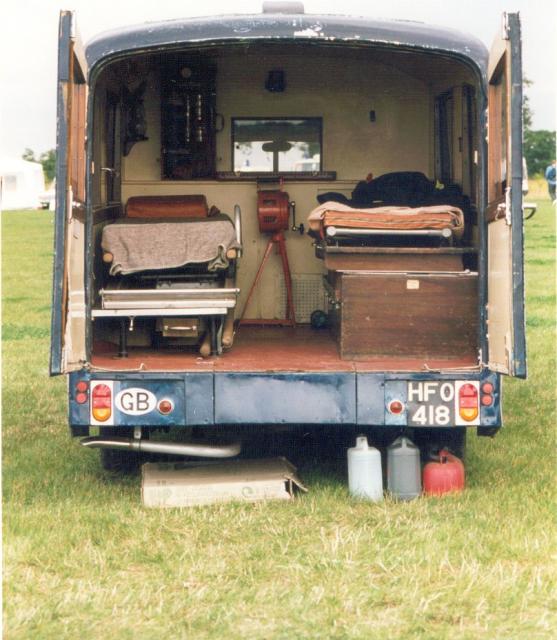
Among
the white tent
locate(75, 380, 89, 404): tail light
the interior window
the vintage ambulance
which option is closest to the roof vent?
the vintage ambulance

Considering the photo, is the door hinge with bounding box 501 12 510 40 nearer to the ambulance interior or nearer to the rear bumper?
the ambulance interior

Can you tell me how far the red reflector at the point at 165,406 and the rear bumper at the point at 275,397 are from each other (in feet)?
0.07

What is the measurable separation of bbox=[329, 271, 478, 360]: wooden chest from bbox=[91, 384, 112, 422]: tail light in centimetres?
135

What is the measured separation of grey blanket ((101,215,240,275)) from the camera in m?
7.43

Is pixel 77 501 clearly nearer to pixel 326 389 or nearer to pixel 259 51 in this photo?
pixel 326 389

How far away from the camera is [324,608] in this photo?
4.82 meters

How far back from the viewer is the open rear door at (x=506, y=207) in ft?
19.8

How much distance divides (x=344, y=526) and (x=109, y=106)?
362 cm

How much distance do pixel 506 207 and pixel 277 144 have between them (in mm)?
3525

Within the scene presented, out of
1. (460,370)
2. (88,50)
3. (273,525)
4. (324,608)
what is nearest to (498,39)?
(460,370)

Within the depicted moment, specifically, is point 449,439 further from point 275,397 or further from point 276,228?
point 276,228

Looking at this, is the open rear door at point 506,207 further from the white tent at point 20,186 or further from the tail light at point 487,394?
the white tent at point 20,186

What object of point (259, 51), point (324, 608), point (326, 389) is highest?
point (259, 51)

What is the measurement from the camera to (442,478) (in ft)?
22.1
